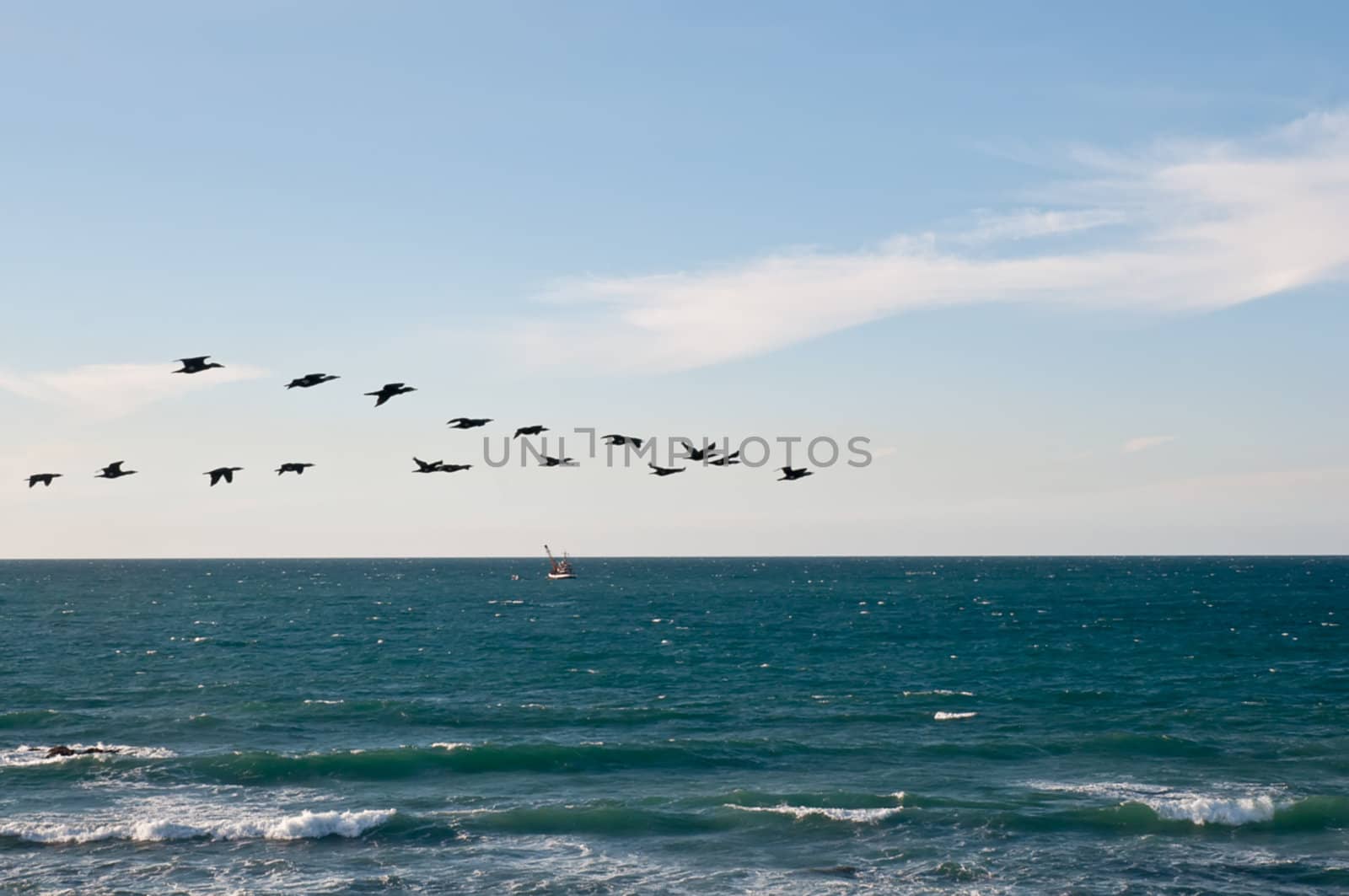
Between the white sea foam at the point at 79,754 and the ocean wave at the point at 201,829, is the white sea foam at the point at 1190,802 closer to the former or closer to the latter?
the ocean wave at the point at 201,829

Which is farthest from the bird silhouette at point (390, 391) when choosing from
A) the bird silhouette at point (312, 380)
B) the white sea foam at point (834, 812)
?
the white sea foam at point (834, 812)

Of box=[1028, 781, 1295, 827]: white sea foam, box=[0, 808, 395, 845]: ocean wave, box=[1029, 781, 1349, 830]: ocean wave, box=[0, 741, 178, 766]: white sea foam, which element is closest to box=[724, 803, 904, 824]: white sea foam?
box=[1029, 781, 1349, 830]: ocean wave

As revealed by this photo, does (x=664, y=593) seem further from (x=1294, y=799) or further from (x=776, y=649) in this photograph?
(x=1294, y=799)

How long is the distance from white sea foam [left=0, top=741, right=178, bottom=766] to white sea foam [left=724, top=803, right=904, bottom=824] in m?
25.5

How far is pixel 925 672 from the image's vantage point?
8000 cm

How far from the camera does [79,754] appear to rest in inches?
1994

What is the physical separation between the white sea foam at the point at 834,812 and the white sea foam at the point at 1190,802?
7136 millimetres

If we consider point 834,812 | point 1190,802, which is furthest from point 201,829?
point 1190,802

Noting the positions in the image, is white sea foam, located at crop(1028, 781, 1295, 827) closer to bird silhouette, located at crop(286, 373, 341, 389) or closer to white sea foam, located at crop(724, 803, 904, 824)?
white sea foam, located at crop(724, 803, 904, 824)

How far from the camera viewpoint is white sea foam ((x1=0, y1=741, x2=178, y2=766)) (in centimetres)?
4916

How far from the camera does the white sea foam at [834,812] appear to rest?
40375 millimetres

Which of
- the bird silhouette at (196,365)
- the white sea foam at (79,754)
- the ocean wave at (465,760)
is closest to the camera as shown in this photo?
the bird silhouette at (196,365)

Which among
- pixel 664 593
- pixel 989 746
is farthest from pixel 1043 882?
pixel 664 593

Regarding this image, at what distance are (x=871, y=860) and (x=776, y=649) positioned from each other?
199ft
